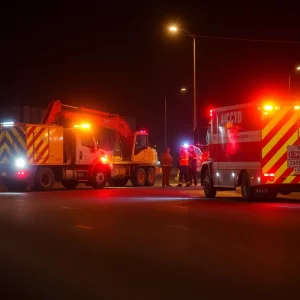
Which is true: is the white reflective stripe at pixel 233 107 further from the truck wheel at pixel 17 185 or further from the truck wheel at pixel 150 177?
the truck wheel at pixel 150 177

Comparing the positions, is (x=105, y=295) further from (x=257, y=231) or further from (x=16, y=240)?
(x=257, y=231)

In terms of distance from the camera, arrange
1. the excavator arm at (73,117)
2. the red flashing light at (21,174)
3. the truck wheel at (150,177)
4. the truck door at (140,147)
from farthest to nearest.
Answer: the truck wheel at (150,177), the truck door at (140,147), the excavator arm at (73,117), the red flashing light at (21,174)

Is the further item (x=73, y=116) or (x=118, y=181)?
(x=118, y=181)

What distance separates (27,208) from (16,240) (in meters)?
6.49

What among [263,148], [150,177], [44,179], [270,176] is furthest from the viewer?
[150,177]

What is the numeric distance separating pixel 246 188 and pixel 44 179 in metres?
10.5

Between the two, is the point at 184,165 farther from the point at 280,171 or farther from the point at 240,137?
the point at 280,171

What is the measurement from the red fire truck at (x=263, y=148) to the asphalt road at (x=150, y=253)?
76.9 inches

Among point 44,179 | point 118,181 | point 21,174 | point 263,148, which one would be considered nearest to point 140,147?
point 118,181

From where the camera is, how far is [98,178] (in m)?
29.9

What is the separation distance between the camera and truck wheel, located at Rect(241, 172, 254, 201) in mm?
20219

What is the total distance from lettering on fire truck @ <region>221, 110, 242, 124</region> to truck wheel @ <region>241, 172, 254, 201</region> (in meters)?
1.70

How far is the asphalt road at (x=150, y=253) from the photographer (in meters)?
7.89

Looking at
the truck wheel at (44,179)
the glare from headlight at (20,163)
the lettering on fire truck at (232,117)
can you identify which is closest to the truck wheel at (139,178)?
the truck wheel at (44,179)
